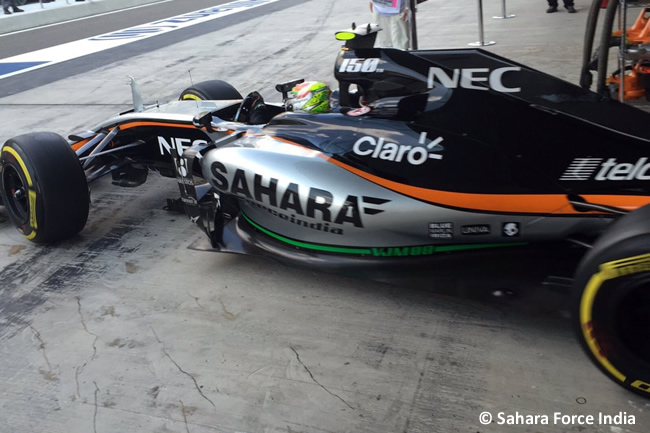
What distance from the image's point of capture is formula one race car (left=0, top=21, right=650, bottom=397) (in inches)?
97.0

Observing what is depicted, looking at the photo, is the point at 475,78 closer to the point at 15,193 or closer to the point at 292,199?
the point at 292,199

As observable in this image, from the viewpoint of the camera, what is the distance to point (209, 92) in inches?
218

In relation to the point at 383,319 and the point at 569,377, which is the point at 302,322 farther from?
the point at 569,377

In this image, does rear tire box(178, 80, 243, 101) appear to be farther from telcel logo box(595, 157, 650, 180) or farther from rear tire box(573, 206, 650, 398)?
rear tire box(573, 206, 650, 398)

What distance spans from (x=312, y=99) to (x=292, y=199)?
750 millimetres

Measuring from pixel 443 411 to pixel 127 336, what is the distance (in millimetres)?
1757

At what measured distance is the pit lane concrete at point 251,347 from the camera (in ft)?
8.82

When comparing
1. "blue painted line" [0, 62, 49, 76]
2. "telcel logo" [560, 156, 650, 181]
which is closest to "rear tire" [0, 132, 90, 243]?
"telcel logo" [560, 156, 650, 181]

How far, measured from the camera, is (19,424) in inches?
111

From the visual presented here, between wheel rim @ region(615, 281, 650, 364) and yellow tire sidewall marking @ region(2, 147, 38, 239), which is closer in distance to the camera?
wheel rim @ region(615, 281, 650, 364)

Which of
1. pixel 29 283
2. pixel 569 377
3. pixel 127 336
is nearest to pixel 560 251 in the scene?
pixel 569 377

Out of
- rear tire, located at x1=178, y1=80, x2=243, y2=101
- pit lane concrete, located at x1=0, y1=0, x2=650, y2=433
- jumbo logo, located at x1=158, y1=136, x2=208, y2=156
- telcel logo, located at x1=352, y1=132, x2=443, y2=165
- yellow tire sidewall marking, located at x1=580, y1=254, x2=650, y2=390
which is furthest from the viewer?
rear tire, located at x1=178, y1=80, x2=243, y2=101

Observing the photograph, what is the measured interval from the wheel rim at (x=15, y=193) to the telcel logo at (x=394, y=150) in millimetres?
2612

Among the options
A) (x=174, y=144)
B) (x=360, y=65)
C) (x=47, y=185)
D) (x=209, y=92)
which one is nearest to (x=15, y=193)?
(x=47, y=185)
